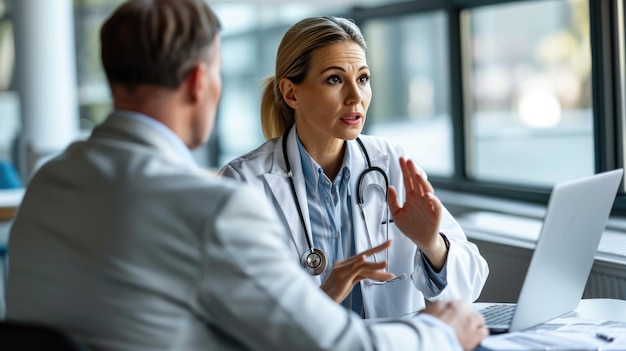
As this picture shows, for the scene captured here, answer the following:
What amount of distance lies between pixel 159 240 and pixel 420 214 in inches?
35.4

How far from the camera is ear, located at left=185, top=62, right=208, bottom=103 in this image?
1.23m

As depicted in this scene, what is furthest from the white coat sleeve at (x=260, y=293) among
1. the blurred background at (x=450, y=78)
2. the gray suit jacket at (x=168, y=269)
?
the blurred background at (x=450, y=78)

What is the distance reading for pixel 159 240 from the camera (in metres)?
1.09

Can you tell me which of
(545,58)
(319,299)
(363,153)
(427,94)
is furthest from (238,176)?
(427,94)

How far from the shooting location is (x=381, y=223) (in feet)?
7.06

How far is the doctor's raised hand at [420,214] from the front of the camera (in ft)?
6.04

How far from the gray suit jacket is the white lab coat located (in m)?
0.82

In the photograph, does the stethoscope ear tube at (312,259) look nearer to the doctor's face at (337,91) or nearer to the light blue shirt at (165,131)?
the doctor's face at (337,91)

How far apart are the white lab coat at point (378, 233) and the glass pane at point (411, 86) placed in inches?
96.7

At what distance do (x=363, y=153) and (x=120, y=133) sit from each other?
3.59 feet

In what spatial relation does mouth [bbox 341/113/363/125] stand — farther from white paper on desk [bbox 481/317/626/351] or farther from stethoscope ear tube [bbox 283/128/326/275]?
white paper on desk [bbox 481/317/626/351]

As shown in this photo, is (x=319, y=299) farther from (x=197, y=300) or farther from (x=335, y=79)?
(x=335, y=79)

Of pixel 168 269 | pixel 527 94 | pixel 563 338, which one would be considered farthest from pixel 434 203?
pixel 527 94

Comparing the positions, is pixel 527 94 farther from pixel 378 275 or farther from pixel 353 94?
pixel 378 275
